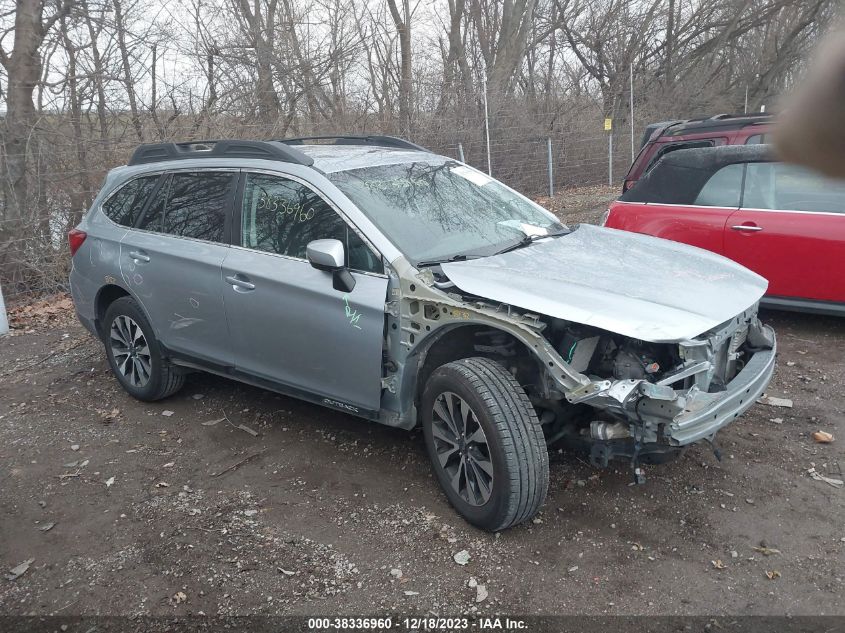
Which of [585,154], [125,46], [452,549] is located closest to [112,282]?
[452,549]

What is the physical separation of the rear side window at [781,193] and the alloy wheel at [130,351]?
4916mm

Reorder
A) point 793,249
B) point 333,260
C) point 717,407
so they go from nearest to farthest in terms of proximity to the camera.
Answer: point 717,407 → point 333,260 → point 793,249

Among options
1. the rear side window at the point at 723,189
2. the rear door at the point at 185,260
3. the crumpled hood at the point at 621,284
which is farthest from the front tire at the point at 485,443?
the rear side window at the point at 723,189

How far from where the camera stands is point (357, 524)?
3.54 meters

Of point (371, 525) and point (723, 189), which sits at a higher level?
point (723, 189)

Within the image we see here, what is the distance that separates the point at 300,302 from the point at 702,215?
12.5 ft

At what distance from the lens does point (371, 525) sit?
3.52 metres

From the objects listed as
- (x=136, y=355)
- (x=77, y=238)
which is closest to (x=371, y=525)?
(x=136, y=355)

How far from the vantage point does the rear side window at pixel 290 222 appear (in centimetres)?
380

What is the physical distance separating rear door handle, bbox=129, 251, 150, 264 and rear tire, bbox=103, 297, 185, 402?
33 cm

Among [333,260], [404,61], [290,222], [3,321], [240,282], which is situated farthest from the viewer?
[404,61]

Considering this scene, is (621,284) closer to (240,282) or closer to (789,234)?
(240,282)

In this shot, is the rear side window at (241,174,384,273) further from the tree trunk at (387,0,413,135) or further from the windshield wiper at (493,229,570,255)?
the tree trunk at (387,0,413,135)

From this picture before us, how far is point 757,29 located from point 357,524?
77.9ft
